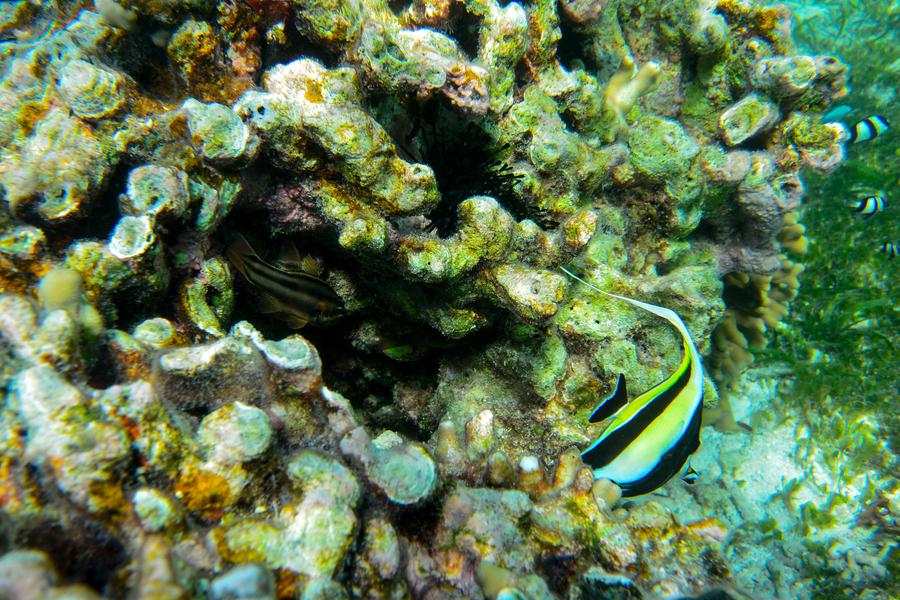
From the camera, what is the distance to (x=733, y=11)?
411 cm

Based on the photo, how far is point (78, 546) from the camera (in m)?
1.21

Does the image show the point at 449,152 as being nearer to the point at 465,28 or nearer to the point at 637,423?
the point at 465,28

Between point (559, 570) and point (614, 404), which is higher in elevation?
point (614, 404)

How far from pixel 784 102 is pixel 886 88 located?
8.73 meters

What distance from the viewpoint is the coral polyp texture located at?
55.1 inches

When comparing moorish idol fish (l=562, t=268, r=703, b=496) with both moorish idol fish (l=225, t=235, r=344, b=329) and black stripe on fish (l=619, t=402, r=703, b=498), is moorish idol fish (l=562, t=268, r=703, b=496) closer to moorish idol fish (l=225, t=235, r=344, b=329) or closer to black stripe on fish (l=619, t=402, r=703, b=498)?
black stripe on fish (l=619, t=402, r=703, b=498)

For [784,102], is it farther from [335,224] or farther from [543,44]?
[335,224]

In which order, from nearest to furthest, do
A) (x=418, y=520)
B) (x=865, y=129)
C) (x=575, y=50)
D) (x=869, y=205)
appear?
(x=418, y=520) → (x=575, y=50) → (x=869, y=205) → (x=865, y=129)

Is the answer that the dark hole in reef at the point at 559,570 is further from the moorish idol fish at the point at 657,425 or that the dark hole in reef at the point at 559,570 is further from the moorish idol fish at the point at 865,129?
the moorish idol fish at the point at 865,129

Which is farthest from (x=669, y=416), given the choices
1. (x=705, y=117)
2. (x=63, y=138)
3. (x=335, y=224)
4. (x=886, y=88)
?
(x=886, y=88)

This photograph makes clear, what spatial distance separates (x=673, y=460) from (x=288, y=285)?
217 centimetres

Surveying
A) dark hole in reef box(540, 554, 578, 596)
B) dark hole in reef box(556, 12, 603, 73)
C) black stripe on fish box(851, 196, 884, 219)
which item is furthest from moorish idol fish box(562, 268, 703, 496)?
black stripe on fish box(851, 196, 884, 219)

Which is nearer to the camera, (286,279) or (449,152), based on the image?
(286,279)

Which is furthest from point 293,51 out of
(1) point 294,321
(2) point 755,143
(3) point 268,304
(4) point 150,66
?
(2) point 755,143
